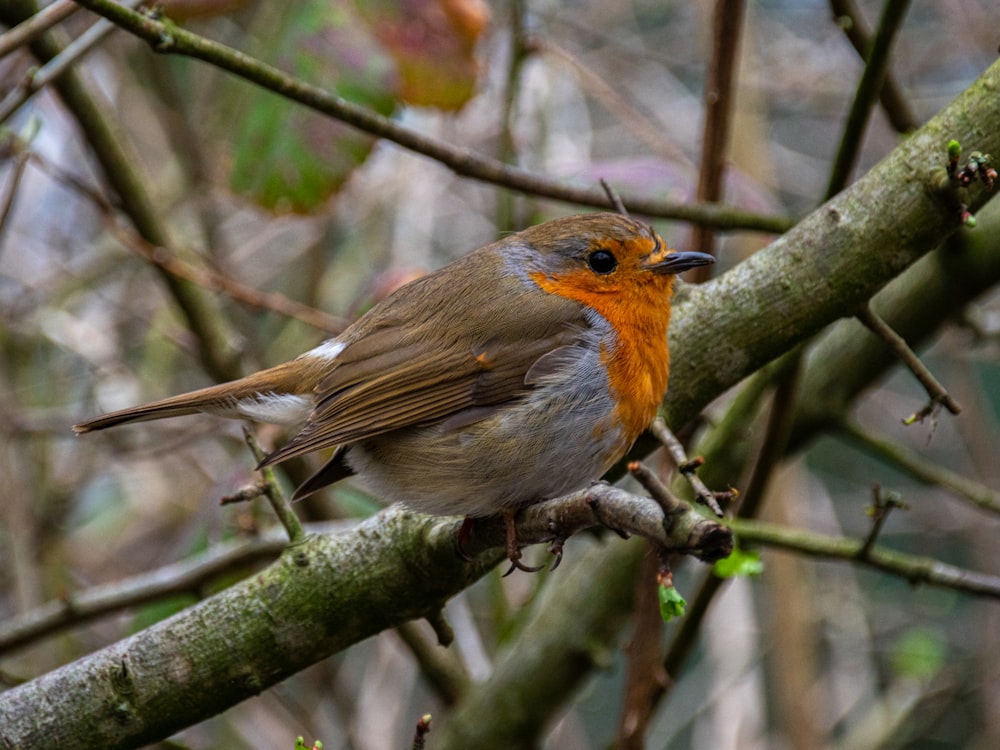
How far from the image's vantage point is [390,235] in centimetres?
571

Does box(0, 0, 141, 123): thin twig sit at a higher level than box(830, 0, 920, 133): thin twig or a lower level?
higher

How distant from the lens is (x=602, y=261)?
2.96 metres

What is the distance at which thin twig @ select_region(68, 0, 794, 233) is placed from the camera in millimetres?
2332

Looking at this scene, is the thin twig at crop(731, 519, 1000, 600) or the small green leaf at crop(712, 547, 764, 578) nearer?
the small green leaf at crop(712, 547, 764, 578)

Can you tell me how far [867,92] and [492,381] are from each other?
1.14 m

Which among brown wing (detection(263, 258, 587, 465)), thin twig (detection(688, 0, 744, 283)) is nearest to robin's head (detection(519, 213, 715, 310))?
brown wing (detection(263, 258, 587, 465))

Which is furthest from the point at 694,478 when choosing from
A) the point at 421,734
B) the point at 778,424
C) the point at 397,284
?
the point at 397,284

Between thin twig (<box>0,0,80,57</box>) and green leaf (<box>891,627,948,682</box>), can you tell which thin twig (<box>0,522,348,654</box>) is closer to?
thin twig (<box>0,0,80,57</box>)

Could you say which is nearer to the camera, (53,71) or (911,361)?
(911,361)

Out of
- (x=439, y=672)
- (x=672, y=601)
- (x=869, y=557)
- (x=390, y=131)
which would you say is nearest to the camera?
(x=672, y=601)

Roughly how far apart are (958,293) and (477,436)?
1.41 m

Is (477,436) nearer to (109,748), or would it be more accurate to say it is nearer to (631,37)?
(109,748)

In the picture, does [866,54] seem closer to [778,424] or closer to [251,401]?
[778,424]

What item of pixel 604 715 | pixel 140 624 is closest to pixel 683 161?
pixel 140 624
